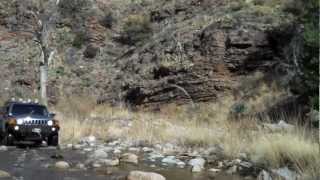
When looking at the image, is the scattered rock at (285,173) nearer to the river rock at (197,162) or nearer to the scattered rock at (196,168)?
the scattered rock at (196,168)

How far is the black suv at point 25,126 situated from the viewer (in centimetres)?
2002

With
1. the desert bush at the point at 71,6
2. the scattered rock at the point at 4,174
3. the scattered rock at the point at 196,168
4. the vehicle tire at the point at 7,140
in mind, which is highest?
the desert bush at the point at 71,6

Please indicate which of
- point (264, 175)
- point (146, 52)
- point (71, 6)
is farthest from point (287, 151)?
point (71, 6)

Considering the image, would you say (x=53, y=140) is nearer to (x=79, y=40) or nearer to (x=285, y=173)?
(x=285, y=173)

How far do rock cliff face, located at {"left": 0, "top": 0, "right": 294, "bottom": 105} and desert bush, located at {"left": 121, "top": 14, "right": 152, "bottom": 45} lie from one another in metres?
0.13

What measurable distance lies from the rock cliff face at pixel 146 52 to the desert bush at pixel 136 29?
0.13m

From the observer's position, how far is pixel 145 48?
41250 mm

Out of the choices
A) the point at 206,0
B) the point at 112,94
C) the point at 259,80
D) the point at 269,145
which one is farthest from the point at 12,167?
the point at 206,0

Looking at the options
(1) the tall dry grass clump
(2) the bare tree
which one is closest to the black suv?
(1) the tall dry grass clump

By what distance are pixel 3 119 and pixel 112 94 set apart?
19212 millimetres

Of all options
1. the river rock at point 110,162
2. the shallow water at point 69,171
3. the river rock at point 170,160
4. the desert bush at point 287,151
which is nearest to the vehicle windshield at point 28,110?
the shallow water at point 69,171

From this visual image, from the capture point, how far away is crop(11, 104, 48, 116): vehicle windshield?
20.7 metres

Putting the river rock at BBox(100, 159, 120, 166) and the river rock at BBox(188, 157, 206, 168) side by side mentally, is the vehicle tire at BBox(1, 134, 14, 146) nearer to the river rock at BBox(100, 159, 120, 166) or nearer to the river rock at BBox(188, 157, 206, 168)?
the river rock at BBox(100, 159, 120, 166)

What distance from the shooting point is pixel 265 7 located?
38375mm
